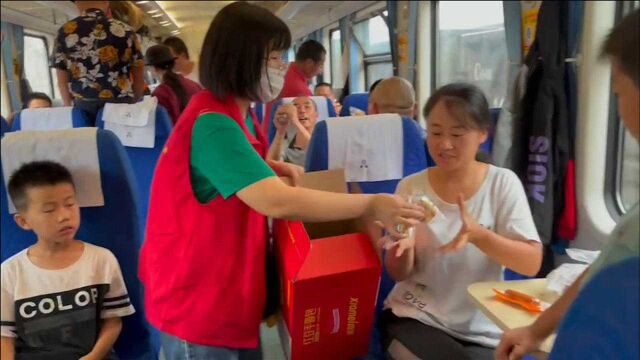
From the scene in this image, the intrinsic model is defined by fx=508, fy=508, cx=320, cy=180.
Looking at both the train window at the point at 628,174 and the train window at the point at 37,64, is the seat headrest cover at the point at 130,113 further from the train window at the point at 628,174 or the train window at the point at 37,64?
the train window at the point at 37,64

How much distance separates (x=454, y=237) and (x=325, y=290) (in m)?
0.46

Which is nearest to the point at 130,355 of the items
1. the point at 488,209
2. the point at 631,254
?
the point at 488,209

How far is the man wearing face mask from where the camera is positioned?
12.7ft

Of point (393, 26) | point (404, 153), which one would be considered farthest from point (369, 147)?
point (393, 26)

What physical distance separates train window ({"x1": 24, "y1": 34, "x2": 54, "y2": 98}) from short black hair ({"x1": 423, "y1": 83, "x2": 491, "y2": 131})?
747 cm

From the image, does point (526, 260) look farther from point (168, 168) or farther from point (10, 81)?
point (10, 81)

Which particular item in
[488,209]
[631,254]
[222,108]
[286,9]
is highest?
[286,9]

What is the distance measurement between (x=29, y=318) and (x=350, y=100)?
3215 millimetres

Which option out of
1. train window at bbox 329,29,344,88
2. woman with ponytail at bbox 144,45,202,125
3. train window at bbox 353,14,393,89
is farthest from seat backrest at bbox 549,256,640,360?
train window at bbox 329,29,344,88

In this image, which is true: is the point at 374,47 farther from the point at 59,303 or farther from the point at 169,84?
the point at 59,303

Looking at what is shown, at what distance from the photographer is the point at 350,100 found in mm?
4293

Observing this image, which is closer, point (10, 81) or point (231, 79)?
point (231, 79)

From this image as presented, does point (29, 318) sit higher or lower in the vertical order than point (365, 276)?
lower

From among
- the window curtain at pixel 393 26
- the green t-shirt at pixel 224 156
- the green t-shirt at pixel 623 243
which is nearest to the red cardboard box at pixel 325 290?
the green t-shirt at pixel 224 156
